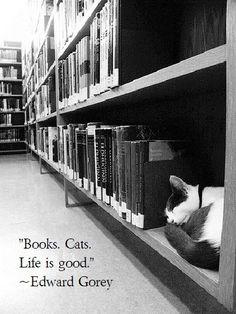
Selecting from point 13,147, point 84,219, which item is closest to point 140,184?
point 84,219

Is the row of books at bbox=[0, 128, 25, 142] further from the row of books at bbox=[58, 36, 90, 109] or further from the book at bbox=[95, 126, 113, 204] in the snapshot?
the book at bbox=[95, 126, 113, 204]

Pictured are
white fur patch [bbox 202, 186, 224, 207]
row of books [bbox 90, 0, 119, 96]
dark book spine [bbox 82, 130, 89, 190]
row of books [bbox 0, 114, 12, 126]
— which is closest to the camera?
white fur patch [bbox 202, 186, 224, 207]

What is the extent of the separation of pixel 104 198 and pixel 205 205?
1.56ft

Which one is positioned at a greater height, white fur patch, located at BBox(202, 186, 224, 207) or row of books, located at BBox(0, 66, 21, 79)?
row of books, located at BBox(0, 66, 21, 79)

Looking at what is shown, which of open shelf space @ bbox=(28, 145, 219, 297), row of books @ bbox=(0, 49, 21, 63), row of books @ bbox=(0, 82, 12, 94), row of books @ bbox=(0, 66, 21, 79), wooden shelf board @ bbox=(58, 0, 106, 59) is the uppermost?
row of books @ bbox=(0, 49, 21, 63)

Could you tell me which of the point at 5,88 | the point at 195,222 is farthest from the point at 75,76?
the point at 5,88

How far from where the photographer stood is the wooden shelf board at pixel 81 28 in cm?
110

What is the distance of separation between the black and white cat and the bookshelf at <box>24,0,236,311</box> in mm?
27

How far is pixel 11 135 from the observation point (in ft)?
18.9

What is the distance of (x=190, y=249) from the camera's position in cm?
56

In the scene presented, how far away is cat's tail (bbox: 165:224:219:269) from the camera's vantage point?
1.74 feet

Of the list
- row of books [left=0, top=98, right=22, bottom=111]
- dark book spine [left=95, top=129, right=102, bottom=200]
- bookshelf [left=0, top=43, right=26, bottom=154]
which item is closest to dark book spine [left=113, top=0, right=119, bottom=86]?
dark book spine [left=95, top=129, right=102, bottom=200]

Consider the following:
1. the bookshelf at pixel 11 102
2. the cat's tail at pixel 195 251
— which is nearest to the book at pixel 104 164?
the cat's tail at pixel 195 251

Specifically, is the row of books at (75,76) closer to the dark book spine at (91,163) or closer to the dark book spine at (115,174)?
the dark book spine at (91,163)
